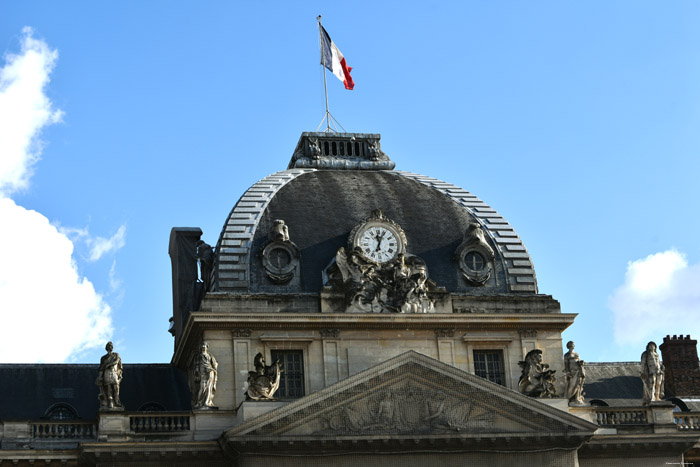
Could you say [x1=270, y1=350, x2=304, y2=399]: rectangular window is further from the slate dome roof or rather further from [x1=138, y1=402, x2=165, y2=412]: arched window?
[x1=138, y1=402, x2=165, y2=412]: arched window

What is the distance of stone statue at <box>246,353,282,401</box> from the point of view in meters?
51.5

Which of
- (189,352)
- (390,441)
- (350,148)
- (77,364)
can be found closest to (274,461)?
(390,441)

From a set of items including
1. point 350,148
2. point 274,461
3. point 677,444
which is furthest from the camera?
point 350,148

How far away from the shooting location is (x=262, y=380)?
2036 inches

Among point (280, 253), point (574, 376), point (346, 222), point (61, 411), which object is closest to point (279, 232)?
point (280, 253)

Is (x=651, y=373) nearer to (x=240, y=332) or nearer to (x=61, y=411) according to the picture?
(x=240, y=332)

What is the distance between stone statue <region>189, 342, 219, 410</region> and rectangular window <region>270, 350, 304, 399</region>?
275 centimetres

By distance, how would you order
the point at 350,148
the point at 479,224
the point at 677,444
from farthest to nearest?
1. the point at 350,148
2. the point at 479,224
3. the point at 677,444

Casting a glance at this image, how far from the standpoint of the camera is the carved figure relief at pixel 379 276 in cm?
5591

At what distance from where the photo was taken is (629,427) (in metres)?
54.9

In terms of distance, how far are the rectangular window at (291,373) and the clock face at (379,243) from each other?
4.53m

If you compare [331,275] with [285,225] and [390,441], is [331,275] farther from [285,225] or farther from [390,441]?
[390,441]

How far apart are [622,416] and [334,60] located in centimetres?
1920

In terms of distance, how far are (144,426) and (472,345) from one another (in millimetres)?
12329
